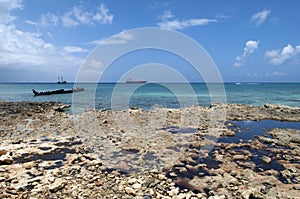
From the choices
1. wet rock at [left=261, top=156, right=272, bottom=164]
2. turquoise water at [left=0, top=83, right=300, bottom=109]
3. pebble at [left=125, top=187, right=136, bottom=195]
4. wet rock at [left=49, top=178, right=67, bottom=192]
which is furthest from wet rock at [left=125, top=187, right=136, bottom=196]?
turquoise water at [left=0, top=83, right=300, bottom=109]

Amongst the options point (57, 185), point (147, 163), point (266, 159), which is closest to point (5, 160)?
point (57, 185)

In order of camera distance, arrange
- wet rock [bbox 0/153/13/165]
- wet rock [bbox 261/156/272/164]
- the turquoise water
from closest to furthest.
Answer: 1. wet rock [bbox 0/153/13/165]
2. wet rock [bbox 261/156/272/164]
3. the turquoise water

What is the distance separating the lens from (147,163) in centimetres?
771

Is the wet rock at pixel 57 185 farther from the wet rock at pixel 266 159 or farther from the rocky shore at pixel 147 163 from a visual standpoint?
the wet rock at pixel 266 159

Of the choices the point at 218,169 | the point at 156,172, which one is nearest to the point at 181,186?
the point at 156,172

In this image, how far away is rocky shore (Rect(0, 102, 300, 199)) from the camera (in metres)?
5.71

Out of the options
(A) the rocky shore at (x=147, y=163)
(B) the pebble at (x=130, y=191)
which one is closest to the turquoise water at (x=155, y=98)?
(A) the rocky shore at (x=147, y=163)

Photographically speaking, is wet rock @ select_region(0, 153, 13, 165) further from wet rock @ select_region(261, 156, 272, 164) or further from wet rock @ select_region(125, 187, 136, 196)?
wet rock @ select_region(261, 156, 272, 164)

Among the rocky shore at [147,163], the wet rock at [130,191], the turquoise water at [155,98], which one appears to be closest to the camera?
the wet rock at [130,191]

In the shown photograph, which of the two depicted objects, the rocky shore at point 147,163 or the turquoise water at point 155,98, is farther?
the turquoise water at point 155,98

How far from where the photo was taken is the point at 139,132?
12.6 meters

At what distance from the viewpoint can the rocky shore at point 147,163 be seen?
5707 mm

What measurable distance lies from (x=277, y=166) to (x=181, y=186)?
13.3 ft

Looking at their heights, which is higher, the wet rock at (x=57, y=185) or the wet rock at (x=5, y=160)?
the wet rock at (x=5, y=160)
